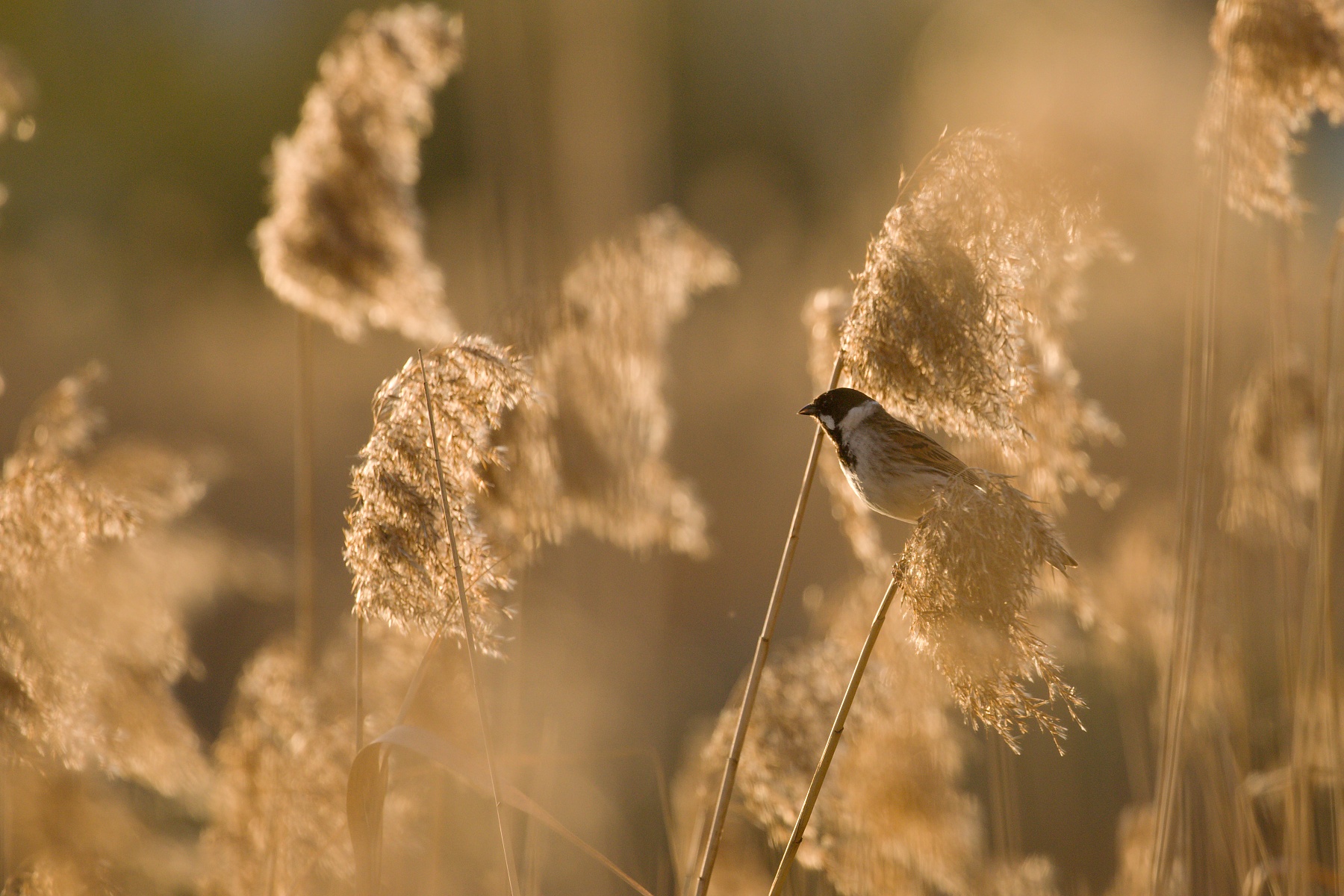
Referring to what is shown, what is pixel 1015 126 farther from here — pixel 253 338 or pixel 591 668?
pixel 253 338

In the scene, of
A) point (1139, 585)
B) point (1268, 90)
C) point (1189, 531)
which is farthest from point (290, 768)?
point (1139, 585)

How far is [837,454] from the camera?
5.83ft

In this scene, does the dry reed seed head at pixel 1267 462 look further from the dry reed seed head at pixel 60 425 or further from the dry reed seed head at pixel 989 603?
the dry reed seed head at pixel 60 425

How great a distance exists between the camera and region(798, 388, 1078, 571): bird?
164 centimetres

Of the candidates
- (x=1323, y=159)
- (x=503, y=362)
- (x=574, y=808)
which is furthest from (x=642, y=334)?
(x=1323, y=159)

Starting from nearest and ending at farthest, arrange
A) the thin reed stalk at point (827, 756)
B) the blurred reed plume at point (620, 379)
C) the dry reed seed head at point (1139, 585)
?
the thin reed stalk at point (827, 756), the blurred reed plume at point (620, 379), the dry reed seed head at point (1139, 585)

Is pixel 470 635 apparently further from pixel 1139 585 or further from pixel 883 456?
pixel 1139 585

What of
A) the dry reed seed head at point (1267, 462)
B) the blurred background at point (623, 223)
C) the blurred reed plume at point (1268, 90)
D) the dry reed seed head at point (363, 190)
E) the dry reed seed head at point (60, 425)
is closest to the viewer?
the blurred reed plume at point (1268, 90)

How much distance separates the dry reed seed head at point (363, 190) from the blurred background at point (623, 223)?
0.38m

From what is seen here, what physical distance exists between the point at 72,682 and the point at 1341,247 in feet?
7.84

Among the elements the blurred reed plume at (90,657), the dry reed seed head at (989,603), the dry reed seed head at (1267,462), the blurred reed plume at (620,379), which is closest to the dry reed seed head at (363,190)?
the blurred reed plume at (620,379)

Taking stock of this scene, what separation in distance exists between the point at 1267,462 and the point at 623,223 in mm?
1791

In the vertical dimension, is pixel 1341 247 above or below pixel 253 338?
below

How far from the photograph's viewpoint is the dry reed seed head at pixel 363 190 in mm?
2580
